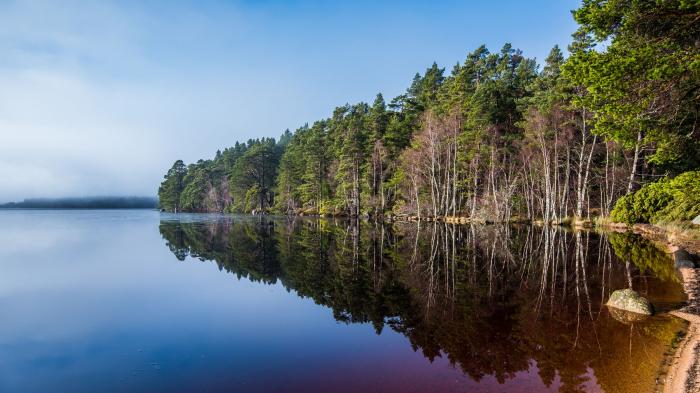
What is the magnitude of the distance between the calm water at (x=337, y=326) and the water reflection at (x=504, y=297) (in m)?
0.05

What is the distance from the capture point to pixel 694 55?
982 centimetres

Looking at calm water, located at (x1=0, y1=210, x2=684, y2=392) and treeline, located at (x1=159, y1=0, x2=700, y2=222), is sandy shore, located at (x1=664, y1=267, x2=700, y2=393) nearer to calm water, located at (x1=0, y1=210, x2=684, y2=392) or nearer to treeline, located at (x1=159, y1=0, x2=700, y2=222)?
calm water, located at (x1=0, y1=210, x2=684, y2=392)

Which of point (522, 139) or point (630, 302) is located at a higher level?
point (522, 139)

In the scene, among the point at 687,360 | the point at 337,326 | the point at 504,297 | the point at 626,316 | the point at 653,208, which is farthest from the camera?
the point at 653,208

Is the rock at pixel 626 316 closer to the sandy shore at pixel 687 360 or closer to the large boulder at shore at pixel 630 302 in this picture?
the large boulder at shore at pixel 630 302

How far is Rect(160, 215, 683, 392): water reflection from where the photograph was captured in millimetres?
6645

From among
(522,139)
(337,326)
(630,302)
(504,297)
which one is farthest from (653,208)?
(337,326)

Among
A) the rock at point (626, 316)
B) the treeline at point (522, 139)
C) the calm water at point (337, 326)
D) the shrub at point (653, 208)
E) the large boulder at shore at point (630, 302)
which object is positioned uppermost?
the treeline at point (522, 139)

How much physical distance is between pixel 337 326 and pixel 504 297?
5.28 metres

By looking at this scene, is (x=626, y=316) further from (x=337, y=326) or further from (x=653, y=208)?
(x=653, y=208)

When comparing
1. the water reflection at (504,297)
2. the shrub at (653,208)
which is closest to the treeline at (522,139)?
the shrub at (653,208)

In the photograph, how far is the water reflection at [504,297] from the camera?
6.64 meters

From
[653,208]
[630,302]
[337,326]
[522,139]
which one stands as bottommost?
[337,326]

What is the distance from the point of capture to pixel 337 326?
9.13 metres
